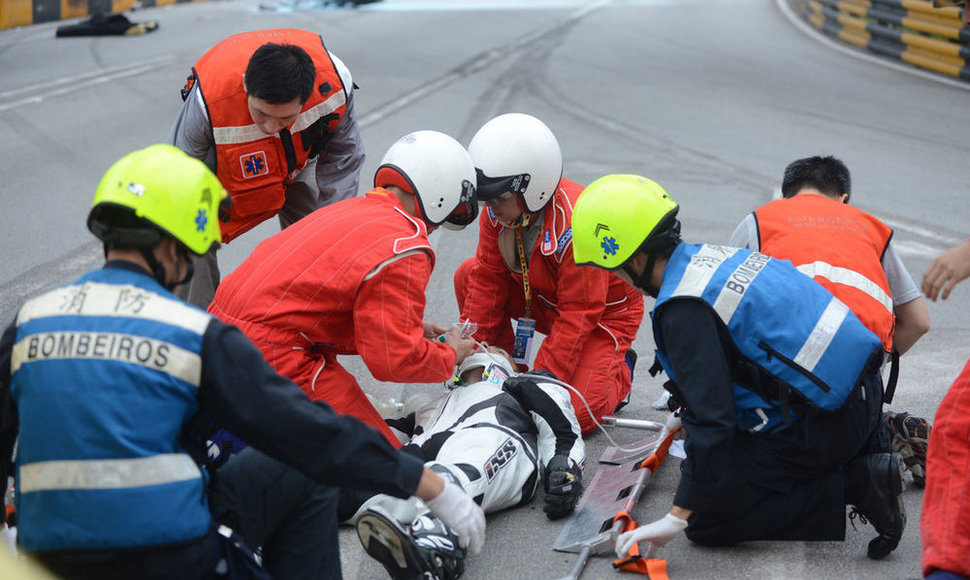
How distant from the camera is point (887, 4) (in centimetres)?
1792

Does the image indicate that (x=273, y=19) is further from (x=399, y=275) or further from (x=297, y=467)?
(x=297, y=467)

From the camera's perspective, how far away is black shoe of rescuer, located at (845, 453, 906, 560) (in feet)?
11.9

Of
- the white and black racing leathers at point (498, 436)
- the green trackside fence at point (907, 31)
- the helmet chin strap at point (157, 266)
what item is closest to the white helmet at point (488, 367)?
the white and black racing leathers at point (498, 436)

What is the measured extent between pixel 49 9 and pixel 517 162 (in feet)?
60.5

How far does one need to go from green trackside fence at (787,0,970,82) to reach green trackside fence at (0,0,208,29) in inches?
564

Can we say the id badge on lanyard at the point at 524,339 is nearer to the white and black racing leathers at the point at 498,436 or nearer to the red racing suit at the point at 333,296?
the white and black racing leathers at the point at 498,436

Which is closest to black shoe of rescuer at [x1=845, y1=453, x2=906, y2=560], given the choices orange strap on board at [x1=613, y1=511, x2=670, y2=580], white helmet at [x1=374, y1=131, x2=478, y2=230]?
orange strap on board at [x1=613, y1=511, x2=670, y2=580]

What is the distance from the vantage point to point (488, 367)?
4668 millimetres

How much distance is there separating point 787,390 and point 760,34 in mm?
18654

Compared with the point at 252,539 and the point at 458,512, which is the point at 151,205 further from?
the point at 458,512

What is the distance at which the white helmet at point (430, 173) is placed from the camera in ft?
14.6

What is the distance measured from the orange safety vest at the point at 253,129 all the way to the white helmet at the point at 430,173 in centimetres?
93

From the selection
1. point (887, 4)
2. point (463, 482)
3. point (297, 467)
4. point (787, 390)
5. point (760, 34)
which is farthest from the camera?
point (760, 34)

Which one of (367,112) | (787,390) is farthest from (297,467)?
(367,112)
